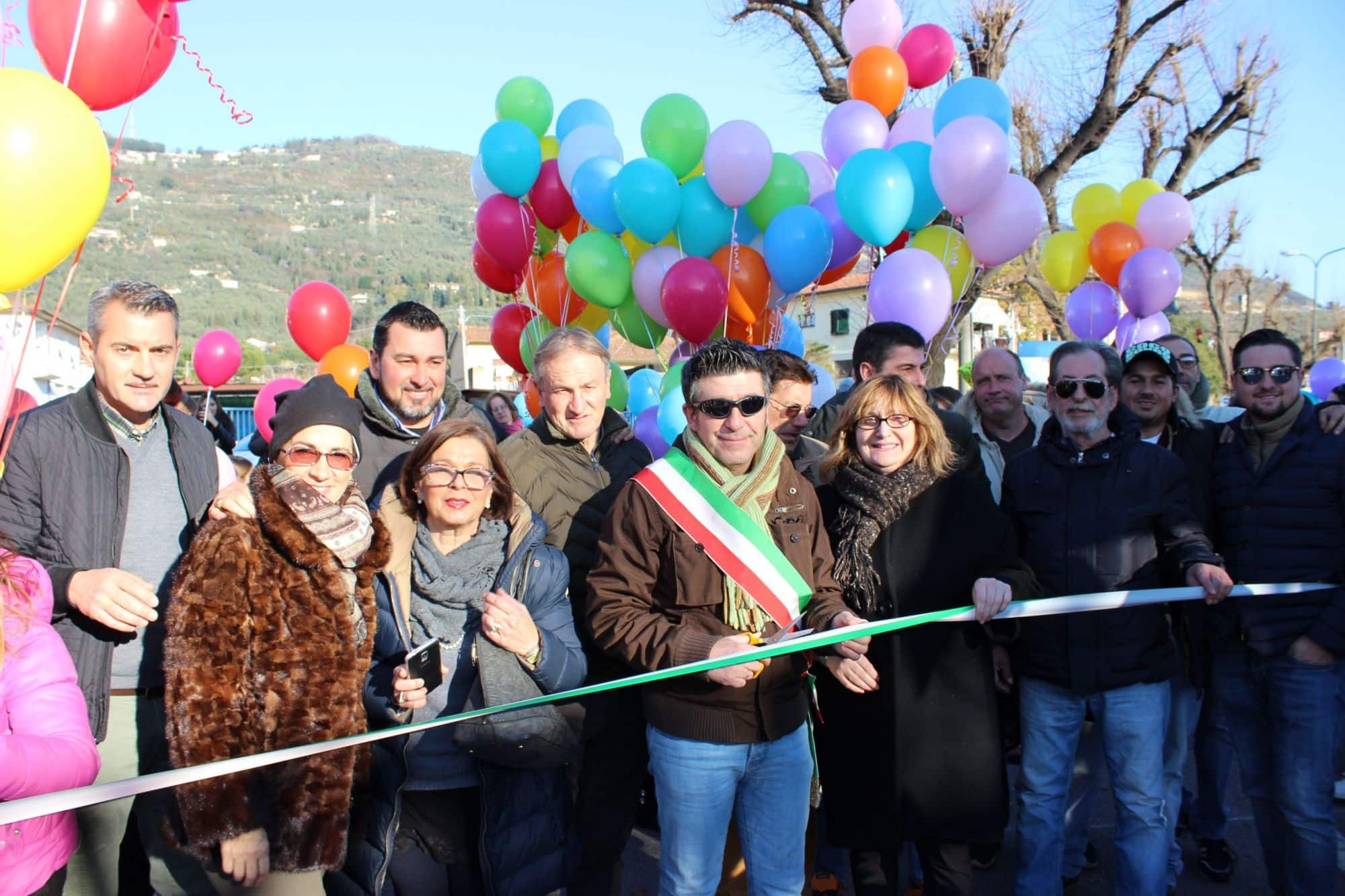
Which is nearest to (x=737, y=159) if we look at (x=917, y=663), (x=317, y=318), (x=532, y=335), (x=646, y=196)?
(x=646, y=196)

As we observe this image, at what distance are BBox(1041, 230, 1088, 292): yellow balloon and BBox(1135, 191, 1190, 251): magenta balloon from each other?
55 centimetres

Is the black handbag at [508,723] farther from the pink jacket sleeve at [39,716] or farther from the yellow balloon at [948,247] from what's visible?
the yellow balloon at [948,247]

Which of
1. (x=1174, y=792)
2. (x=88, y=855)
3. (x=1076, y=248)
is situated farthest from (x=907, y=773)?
(x=1076, y=248)

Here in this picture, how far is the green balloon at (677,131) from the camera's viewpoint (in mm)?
6809

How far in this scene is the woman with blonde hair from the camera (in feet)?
8.87

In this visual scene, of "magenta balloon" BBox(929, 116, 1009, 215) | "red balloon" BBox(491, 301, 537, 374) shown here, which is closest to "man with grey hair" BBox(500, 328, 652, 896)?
"magenta balloon" BBox(929, 116, 1009, 215)

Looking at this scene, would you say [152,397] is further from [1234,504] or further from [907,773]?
[1234,504]

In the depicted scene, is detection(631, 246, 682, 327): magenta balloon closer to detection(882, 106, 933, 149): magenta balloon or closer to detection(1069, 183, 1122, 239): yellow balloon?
detection(882, 106, 933, 149): magenta balloon

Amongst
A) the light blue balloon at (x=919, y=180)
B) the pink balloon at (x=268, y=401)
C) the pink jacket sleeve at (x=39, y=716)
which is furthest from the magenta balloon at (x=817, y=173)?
the pink jacket sleeve at (x=39, y=716)

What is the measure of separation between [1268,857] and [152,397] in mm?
3956

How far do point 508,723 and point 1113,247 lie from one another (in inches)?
268

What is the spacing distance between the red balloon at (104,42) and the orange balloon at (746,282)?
4.47 metres

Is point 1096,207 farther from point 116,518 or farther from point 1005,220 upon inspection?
point 116,518

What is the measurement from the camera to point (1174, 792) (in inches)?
135
